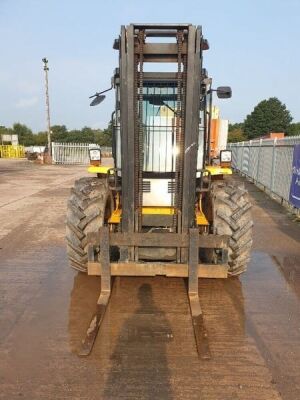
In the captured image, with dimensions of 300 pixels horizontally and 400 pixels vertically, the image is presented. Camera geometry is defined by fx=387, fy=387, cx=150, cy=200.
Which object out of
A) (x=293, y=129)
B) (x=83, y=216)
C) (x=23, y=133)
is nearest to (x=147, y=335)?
(x=83, y=216)

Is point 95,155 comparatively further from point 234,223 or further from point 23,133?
point 23,133

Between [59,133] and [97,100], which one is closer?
[97,100]

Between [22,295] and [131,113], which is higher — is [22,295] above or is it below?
below

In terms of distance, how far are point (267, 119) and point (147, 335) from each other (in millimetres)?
84509

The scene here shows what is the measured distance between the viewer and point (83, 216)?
4918 mm

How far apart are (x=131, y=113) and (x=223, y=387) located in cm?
284

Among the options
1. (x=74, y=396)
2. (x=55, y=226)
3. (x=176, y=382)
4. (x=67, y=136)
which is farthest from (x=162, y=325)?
(x=67, y=136)

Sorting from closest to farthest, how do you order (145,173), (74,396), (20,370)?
(74,396)
(20,370)
(145,173)

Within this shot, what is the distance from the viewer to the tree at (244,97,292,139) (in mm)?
81744

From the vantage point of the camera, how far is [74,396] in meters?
2.98

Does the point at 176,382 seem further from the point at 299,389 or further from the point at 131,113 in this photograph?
the point at 131,113

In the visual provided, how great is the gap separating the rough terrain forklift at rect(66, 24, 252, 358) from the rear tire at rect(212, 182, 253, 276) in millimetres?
13

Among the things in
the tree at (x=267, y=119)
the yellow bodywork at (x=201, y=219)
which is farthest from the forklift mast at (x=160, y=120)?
the tree at (x=267, y=119)

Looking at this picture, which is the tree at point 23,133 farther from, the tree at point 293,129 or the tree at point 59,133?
the tree at point 293,129
